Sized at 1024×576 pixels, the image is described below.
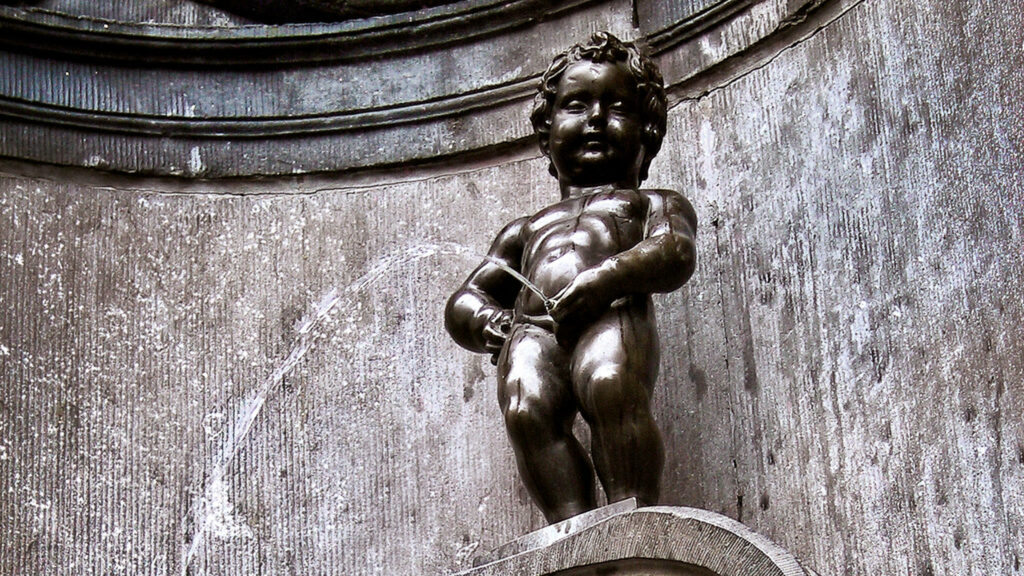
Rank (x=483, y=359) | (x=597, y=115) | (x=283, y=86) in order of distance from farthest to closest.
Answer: (x=283, y=86) < (x=483, y=359) < (x=597, y=115)

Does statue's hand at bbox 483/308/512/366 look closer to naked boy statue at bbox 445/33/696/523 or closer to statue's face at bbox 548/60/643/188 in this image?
naked boy statue at bbox 445/33/696/523

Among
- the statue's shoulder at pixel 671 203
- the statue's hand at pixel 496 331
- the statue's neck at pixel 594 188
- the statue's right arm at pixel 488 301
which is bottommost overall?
the statue's hand at pixel 496 331

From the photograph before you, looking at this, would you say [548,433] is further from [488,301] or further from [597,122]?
[597,122]

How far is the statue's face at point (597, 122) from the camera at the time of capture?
3348mm

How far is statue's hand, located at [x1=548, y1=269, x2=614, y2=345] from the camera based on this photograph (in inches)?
120

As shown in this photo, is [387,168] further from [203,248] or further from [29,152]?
[29,152]

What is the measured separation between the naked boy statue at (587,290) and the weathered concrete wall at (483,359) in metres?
0.39

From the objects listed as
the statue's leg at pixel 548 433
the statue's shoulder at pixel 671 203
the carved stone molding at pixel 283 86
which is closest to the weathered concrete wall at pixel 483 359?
the carved stone molding at pixel 283 86

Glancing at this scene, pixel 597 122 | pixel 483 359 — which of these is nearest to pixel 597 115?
pixel 597 122

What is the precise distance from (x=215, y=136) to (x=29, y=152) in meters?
0.44

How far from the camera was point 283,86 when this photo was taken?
14.2 ft

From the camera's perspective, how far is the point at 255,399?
3.91 m

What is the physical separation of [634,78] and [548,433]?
0.74 m

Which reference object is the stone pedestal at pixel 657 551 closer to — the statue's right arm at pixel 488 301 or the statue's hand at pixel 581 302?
the statue's hand at pixel 581 302
